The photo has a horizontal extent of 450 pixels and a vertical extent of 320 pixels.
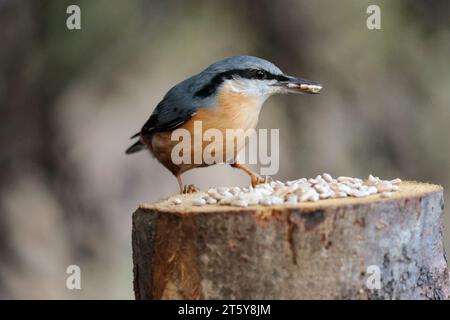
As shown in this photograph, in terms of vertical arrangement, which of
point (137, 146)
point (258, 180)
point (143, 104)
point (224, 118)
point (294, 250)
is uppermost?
point (143, 104)

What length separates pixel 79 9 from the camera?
4.31 meters

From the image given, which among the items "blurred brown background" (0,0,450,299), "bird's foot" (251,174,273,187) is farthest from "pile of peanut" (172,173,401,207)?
"blurred brown background" (0,0,450,299)

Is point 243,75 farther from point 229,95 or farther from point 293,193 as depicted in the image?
point 293,193

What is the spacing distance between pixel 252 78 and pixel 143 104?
1706 mm

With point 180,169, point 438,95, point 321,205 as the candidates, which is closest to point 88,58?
point 180,169

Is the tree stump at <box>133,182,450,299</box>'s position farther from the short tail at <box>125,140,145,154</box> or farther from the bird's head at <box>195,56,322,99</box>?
the short tail at <box>125,140,145,154</box>

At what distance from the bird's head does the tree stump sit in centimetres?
87

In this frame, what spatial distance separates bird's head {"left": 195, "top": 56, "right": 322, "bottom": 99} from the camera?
10.1ft

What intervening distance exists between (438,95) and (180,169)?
7.17 ft

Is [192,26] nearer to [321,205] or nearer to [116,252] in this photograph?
[116,252]

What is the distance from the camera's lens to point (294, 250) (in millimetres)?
2238

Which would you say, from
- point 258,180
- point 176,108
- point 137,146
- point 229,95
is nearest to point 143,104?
point 137,146

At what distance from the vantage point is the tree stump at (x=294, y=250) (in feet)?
7.36

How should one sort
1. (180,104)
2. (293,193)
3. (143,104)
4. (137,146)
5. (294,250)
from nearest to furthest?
(294,250) < (293,193) < (180,104) < (137,146) < (143,104)
